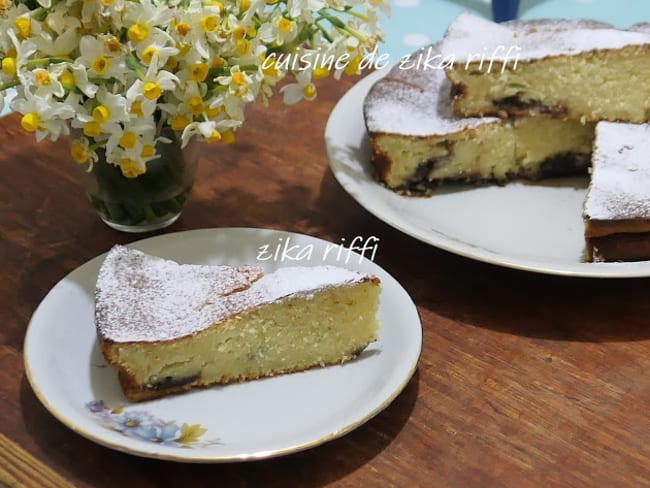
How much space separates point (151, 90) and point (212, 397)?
41cm

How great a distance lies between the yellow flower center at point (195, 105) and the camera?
118 centimetres

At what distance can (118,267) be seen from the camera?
1207 mm

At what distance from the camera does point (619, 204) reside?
137cm

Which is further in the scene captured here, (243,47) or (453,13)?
(453,13)

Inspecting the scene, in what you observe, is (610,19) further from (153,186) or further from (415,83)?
(153,186)

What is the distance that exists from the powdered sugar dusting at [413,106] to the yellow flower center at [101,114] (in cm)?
58

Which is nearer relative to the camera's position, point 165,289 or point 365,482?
point 365,482

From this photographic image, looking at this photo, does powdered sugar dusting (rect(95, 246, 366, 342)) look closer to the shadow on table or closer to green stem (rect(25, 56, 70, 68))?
the shadow on table

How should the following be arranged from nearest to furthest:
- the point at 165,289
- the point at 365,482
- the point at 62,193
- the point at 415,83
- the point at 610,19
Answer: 1. the point at 365,482
2. the point at 165,289
3. the point at 62,193
4. the point at 415,83
5. the point at 610,19

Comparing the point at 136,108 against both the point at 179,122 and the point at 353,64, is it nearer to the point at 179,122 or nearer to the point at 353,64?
the point at 179,122

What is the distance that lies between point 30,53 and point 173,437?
51 cm

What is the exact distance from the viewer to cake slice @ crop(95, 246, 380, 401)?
1.10 metres

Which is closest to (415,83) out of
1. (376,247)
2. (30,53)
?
(376,247)

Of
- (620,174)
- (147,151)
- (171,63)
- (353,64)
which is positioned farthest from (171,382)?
(620,174)
